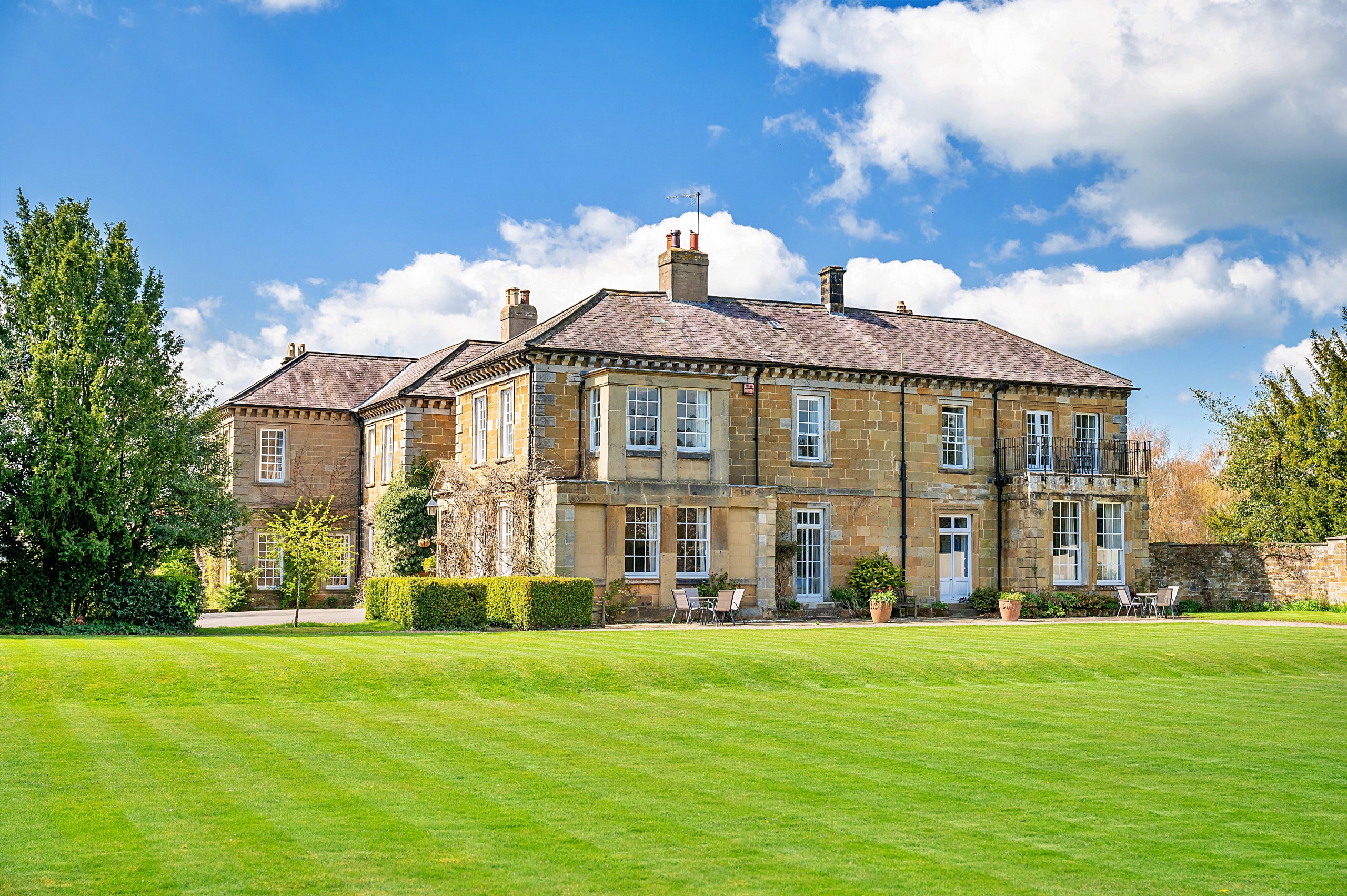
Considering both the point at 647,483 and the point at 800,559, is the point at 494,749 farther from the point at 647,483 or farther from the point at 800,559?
the point at 800,559

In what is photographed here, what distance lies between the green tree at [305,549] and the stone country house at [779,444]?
2.09 m

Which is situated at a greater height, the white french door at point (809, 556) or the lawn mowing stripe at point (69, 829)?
the white french door at point (809, 556)

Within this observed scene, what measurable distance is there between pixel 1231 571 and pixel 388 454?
24.9 metres

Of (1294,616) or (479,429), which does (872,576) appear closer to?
(1294,616)

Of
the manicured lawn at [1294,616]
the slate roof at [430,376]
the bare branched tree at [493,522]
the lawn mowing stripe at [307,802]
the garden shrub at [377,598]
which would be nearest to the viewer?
the lawn mowing stripe at [307,802]

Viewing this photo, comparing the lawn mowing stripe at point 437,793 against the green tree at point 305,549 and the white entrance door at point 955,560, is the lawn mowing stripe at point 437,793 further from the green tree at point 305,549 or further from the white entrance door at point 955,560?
the white entrance door at point 955,560

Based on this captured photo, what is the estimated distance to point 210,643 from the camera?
1905 centimetres

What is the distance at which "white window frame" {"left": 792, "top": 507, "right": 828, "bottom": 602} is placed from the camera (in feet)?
100

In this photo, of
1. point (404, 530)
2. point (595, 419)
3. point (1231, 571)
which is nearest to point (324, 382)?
point (404, 530)

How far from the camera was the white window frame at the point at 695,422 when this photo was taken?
2828 cm

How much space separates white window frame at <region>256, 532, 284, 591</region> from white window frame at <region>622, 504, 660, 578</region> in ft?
50.0

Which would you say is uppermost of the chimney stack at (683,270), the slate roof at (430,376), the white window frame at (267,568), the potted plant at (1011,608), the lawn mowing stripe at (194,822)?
the chimney stack at (683,270)

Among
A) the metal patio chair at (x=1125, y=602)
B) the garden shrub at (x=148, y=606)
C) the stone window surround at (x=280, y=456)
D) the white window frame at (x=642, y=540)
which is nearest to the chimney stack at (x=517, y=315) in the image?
the stone window surround at (x=280, y=456)

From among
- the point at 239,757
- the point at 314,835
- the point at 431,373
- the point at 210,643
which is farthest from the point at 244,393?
the point at 314,835
